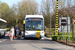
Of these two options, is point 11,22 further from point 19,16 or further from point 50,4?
point 50,4

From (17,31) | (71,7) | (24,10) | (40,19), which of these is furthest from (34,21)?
(24,10)

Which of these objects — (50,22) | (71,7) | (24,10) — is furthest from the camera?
(24,10)

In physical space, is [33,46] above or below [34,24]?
below

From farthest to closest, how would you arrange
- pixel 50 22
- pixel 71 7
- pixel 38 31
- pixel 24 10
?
1. pixel 24 10
2. pixel 50 22
3. pixel 71 7
4. pixel 38 31

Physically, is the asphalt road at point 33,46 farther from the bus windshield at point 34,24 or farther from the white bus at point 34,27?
the bus windshield at point 34,24

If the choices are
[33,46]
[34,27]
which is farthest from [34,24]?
[33,46]

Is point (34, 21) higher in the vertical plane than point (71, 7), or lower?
lower

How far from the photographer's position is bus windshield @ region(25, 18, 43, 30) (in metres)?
20.0

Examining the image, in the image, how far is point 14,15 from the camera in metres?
56.4

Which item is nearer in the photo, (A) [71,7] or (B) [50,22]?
(A) [71,7]

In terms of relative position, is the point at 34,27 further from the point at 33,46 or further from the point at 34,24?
the point at 33,46

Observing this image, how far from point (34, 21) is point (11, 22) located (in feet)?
130

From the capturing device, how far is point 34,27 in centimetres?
1995

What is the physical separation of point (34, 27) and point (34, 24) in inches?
14.8
